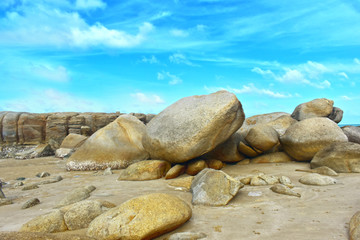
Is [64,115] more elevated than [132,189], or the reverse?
[64,115]

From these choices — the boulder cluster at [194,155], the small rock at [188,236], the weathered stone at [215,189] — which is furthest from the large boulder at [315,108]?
the small rock at [188,236]

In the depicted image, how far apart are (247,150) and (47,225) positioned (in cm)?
609

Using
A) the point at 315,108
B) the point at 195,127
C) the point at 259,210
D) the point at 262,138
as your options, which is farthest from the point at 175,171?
the point at 315,108

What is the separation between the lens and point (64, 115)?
71.4 ft

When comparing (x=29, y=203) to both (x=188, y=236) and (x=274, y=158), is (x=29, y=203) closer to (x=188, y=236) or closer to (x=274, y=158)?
(x=188, y=236)

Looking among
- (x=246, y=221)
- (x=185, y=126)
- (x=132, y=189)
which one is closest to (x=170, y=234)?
(x=246, y=221)

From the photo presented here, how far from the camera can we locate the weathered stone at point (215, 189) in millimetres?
4625

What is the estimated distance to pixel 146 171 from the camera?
24.0 feet

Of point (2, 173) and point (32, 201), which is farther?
point (2, 173)

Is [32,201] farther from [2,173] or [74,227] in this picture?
[2,173]

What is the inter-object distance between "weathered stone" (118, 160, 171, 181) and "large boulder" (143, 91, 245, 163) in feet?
0.93

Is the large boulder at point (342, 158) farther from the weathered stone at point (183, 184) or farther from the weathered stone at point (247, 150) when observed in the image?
the weathered stone at point (183, 184)

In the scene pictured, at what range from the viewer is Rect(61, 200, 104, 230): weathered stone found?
12.7 feet

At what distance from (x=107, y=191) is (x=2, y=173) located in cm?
628
